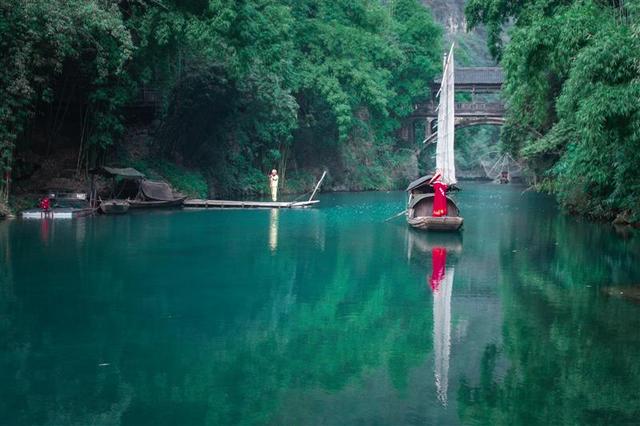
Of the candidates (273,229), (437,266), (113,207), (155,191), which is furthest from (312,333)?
(155,191)

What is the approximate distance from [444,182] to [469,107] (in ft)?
97.7

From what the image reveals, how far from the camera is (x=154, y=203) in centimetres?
2669

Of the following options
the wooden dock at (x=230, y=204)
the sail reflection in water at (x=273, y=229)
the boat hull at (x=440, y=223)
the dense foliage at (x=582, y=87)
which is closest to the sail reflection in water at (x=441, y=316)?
the boat hull at (x=440, y=223)

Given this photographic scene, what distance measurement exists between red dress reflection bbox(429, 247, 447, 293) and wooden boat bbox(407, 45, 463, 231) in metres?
2.82

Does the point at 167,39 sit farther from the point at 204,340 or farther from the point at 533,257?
the point at 204,340

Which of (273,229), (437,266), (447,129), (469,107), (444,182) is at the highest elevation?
(469,107)

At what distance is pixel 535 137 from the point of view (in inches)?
1270

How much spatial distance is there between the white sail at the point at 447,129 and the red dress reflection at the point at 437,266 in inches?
243

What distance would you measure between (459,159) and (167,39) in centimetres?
5065

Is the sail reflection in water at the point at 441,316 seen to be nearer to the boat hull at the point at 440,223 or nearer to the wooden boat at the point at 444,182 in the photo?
the boat hull at the point at 440,223

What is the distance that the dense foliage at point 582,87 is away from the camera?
15695 mm

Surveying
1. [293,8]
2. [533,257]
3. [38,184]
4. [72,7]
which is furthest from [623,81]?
[293,8]

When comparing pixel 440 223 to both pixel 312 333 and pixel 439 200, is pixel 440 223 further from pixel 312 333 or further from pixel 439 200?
pixel 312 333

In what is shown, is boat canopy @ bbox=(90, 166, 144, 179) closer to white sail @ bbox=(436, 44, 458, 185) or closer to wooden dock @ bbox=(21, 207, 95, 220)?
wooden dock @ bbox=(21, 207, 95, 220)
